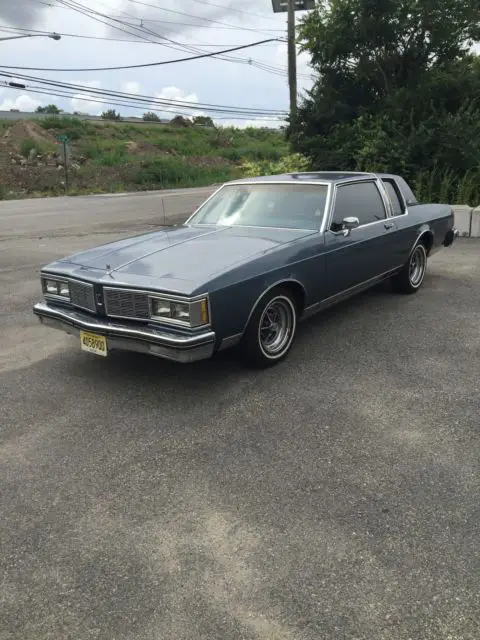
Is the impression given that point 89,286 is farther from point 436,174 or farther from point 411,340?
point 436,174

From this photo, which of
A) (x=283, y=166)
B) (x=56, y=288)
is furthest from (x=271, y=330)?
(x=283, y=166)

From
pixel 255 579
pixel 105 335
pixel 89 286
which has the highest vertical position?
pixel 89 286

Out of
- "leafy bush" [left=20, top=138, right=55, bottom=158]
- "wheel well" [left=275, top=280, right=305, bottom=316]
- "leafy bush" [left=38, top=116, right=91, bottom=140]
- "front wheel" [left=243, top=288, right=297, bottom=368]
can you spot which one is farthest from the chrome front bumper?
"leafy bush" [left=38, top=116, right=91, bottom=140]

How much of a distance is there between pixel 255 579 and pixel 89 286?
256cm

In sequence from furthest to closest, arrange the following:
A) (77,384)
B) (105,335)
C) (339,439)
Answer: (77,384), (105,335), (339,439)

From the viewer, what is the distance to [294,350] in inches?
194

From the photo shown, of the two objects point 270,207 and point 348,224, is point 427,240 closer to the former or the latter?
point 348,224

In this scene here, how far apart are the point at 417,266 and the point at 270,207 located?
8.04ft

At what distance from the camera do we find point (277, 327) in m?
4.58

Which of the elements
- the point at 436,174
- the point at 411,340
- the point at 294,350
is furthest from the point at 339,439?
the point at 436,174

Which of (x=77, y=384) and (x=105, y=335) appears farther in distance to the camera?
(x=77, y=384)

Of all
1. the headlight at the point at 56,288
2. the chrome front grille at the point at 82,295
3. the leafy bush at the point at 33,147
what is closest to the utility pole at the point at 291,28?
the headlight at the point at 56,288

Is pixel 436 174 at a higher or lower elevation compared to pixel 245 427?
higher

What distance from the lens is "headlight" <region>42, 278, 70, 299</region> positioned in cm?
448
